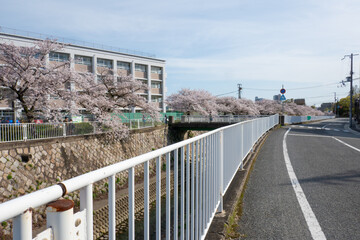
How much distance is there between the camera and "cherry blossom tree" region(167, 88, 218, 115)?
37294 millimetres

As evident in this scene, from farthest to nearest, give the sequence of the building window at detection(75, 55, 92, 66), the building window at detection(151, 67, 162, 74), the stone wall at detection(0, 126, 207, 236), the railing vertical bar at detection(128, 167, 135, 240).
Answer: the building window at detection(151, 67, 162, 74) → the building window at detection(75, 55, 92, 66) → the stone wall at detection(0, 126, 207, 236) → the railing vertical bar at detection(128, 167, 135, 240)

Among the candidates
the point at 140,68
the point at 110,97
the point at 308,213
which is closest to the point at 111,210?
the point at 308,213

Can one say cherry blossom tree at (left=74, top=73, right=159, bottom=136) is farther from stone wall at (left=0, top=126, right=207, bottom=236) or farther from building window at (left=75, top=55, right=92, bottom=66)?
building window at (left=75, top=55, right=92, bottom=66)

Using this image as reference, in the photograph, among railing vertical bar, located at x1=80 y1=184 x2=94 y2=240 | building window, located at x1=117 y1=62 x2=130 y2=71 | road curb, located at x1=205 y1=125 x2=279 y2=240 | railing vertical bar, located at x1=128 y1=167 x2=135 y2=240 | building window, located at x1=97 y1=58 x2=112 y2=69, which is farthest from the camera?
building window, located at x1=117 y1=62 x2=130 y2=71

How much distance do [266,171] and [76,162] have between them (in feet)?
39.3

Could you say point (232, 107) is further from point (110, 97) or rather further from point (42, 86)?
point (42, 86)

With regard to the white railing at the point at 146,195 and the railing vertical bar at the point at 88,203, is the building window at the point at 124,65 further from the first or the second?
the railing vertical bar at the point at 88,203

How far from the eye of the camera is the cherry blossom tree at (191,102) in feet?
122

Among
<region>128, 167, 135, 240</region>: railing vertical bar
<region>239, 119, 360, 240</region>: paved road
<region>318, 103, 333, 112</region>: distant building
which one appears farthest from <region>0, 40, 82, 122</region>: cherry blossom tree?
<region>318, 103, 333, 112</region>: distant building

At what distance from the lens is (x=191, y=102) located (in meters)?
37.0

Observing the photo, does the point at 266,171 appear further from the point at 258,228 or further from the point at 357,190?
the point at 258,228

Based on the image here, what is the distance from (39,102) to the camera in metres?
13.8

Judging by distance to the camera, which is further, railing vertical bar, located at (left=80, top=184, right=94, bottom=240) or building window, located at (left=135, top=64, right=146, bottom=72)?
building window, located at (left=135, top=64, right=146, bottom=72)

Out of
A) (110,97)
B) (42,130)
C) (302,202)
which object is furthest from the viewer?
(110,97)
